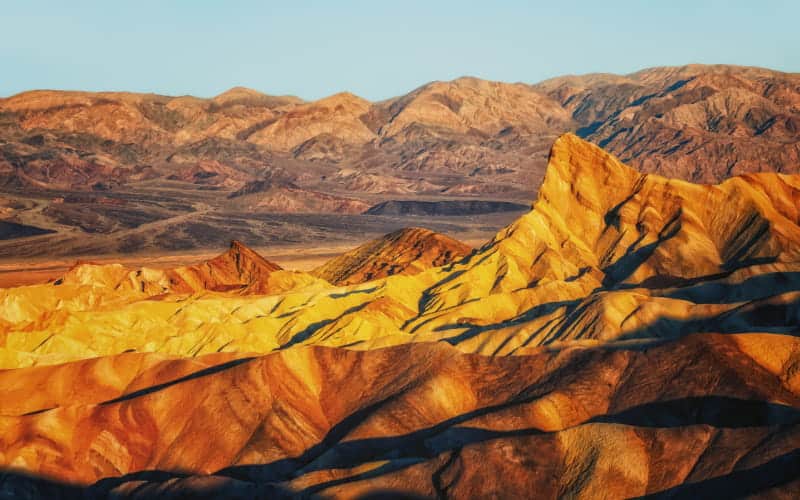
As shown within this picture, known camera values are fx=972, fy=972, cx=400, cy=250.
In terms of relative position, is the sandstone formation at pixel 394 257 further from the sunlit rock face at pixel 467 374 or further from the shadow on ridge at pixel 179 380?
the shadow on ridge at pixel 179 380

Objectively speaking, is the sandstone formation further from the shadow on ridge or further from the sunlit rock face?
the shadow on ridge

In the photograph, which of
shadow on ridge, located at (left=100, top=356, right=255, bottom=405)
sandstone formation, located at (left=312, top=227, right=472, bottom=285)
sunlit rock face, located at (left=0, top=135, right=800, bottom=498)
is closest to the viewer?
sunlit rock face, located at (left=0, top=135, right=800, bottom=498)

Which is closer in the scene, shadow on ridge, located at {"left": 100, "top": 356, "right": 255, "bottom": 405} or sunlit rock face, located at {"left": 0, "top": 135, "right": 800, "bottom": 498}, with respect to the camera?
sunlit rock face, located at {"left": 0, "top": 135, "right": 800, "bottom": 498}

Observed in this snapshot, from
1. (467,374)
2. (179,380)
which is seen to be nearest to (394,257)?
(179,380)

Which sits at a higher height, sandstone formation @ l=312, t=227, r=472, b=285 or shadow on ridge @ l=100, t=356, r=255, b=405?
shadow on ridge @ l=100, t=356, r=255, b=405

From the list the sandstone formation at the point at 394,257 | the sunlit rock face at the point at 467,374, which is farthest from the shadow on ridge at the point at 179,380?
the sandstone formation at the point at 394,257

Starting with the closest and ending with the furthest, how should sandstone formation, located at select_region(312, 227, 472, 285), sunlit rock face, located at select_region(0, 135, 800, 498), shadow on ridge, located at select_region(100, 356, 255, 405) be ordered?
sunlit rock face, located at select_region(0, 135, 800, 498), shadow on ridge, located at select_region(100, 356, 255, 405), sandstone formation, located at select_region(312, 227, 472, 285)

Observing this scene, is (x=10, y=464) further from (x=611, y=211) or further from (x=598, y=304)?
(x=611, y=211)

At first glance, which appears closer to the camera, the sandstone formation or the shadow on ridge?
the shadow on ridge

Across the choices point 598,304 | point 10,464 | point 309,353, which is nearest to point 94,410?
point 10,464

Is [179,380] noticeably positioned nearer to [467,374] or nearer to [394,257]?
[467,374]

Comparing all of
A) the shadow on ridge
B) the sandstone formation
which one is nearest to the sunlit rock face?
the shadow on ridge
